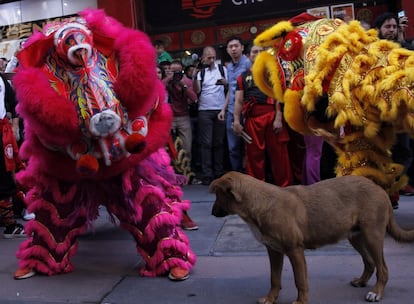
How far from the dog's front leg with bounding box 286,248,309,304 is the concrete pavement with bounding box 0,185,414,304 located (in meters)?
0.24

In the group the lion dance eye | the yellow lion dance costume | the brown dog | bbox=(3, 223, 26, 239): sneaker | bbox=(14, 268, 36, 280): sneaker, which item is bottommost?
bbox=(3, 223, 26, 239): sneaker

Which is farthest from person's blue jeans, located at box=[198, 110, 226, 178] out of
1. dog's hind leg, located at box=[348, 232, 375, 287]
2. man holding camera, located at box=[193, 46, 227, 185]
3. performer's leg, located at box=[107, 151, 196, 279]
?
dog's hind leg, located at box=[348, 232, 375, 287]

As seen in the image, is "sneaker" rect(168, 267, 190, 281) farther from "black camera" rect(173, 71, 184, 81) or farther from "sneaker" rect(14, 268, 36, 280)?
"black camera" rect(173, 71, 184, 81)

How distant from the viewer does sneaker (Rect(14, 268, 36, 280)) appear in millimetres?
3572

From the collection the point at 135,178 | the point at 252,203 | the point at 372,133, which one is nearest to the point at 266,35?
the point at 372,133

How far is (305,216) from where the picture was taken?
2705mm

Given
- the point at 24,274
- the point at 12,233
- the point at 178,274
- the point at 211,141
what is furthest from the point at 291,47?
the point at 211,141

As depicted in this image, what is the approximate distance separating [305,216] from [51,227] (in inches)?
70.3

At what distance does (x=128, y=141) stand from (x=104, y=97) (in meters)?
0.30

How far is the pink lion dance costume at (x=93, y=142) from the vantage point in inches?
119

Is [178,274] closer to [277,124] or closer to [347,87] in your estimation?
[347,87]

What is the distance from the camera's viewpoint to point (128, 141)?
10.1 feet

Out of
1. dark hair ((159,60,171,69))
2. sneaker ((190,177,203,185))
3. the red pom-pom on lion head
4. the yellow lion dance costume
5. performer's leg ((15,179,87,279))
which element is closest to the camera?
the red pom-pom on lion head

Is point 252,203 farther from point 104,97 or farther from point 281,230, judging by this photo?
point 104,97
